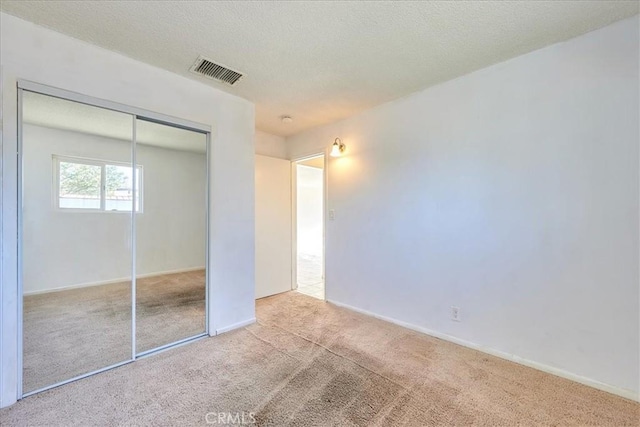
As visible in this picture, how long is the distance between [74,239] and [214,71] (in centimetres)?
196

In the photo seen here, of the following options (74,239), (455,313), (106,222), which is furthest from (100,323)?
(455,313)

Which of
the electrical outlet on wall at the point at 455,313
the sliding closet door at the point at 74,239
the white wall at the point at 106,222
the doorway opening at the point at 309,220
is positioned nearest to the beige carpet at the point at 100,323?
the sliding closet door at the point at 74,239

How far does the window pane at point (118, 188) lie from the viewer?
7.75 feet

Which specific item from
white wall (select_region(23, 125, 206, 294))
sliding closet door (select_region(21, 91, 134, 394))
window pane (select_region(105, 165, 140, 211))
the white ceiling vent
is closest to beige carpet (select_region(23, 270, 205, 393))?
sliding closet door (select_region(21, 91, 134, 394))

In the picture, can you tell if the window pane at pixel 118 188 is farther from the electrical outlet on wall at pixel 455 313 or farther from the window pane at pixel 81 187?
the electrical outlet on wall at pixel 455 313

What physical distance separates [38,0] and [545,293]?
12.9ft

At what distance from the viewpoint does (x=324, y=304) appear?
3.64 meters

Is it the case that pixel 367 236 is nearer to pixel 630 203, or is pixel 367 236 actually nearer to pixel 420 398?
pixel 420 398

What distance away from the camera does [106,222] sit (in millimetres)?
2438

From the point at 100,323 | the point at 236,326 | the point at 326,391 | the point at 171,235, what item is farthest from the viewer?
the point at 171,235

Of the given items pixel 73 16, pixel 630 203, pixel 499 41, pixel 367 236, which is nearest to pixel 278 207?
pixel 367 236

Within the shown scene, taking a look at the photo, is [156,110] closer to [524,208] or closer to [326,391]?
[326,391]

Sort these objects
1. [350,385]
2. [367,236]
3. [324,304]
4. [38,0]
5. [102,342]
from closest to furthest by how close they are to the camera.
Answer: [38,0] → [350,385] → [102,342] → [367,236] → [324,304]

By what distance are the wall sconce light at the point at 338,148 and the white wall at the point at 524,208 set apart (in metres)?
0.44
